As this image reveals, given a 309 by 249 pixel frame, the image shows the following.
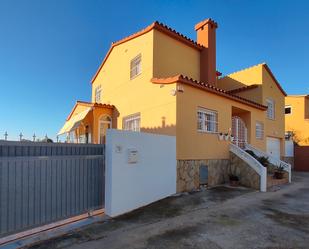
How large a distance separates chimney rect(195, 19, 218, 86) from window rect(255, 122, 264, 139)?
676cm

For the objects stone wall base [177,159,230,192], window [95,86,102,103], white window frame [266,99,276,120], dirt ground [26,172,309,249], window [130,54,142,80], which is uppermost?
window [130,54,142,80]

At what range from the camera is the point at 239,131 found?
73.7 feet

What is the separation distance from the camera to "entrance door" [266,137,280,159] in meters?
27.7

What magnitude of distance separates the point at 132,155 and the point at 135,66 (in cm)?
1172

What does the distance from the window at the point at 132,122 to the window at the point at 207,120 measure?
16.4 ft

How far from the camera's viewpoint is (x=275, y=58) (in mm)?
27719

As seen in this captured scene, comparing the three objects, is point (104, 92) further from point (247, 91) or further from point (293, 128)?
point (293, 128)

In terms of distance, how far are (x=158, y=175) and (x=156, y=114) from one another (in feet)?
16.7

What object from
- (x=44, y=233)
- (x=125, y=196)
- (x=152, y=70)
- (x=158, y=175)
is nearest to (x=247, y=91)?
(x=152, y=70)

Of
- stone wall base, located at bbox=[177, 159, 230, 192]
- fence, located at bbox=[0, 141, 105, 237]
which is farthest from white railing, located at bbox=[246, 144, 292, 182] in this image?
fence, located at bbox=[0, 141, 105, 237]

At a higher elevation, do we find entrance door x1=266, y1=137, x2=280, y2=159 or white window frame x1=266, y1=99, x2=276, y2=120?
white window frame x1=266, y1=99, x2=276, y2=120

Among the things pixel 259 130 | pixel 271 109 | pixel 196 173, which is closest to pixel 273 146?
pixel 271 109

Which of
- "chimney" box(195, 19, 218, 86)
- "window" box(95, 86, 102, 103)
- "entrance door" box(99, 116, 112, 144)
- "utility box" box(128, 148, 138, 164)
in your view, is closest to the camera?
"utility box" box(128, 148, 138, 164)

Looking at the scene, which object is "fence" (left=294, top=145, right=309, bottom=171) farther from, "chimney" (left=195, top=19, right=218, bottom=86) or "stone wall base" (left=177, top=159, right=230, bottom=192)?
"stone wall base" (left=177, top=159, right=230, bottom=192)
